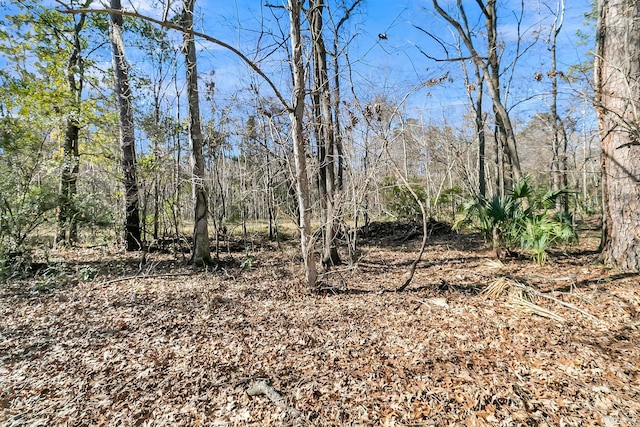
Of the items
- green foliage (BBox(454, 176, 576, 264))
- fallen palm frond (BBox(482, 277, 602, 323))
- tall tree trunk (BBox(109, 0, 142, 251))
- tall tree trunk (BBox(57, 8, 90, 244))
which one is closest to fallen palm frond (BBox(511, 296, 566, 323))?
fallen palm frond (BBox(482, 277, 602, 323))

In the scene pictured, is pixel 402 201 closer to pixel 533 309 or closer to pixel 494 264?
pixel 494 264

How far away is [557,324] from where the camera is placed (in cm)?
298

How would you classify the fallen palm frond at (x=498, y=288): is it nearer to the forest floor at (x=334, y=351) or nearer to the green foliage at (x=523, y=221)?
the forest floor at (x=334, y=351)

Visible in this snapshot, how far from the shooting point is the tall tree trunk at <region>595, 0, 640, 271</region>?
3756 mm

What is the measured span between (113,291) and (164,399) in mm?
3194

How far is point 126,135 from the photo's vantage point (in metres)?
7.32

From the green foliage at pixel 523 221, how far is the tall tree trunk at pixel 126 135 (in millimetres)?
7252

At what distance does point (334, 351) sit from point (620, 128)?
4304 mm

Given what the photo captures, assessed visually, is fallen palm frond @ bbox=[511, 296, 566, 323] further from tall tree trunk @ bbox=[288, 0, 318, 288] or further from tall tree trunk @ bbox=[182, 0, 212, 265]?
tall tree trunk @ bbox=[182, 0, 212, 265]

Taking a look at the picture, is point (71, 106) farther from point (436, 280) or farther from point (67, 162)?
point (436, 280)

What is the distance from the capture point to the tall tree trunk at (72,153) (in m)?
6.69

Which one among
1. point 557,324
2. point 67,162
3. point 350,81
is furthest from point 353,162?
point 67,162

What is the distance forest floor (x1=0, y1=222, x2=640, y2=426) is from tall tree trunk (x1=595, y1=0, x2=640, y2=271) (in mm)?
454

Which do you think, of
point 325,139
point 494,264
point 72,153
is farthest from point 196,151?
point 494,264
